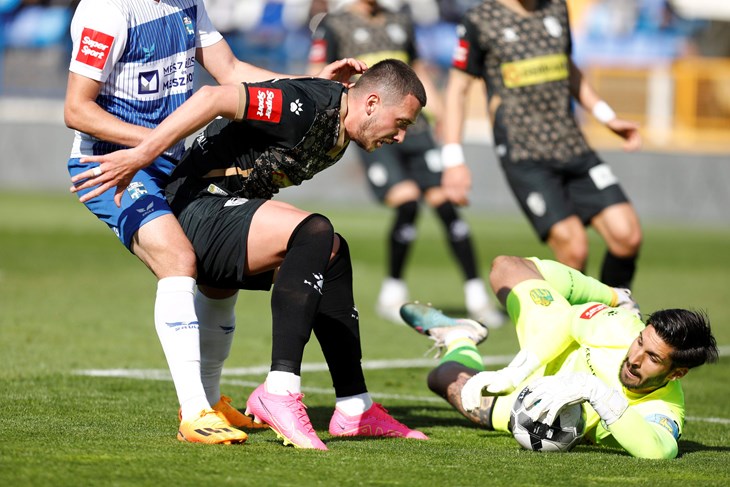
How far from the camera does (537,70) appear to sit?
8.66 m

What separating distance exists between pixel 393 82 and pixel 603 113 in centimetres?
369

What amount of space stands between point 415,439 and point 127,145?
5.98 ft

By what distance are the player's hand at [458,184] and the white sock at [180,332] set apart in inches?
142

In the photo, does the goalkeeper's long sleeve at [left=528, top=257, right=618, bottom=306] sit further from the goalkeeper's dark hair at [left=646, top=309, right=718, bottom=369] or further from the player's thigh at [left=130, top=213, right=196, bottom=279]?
the player's thigh at [left=130, top=213, right=196, bottom=279]

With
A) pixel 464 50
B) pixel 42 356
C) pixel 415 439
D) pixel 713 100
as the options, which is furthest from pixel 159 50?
pixel 713 100

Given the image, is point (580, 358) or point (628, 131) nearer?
point (580, 358)

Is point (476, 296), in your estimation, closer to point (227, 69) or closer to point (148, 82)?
point (227, 69)

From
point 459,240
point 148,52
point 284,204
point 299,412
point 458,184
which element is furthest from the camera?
point 459,240

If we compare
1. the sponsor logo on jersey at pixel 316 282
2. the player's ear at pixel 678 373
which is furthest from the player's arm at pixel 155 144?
the player's ear at pixel 678 373

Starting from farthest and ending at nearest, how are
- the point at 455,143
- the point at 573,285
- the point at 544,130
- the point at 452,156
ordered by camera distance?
1. the point at 455,143
2. the point at 452,156
3. the point at 544,130
4. the point at 573,285

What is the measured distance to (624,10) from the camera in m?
28.4

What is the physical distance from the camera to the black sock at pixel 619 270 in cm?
842

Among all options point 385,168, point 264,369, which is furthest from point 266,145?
point 385,168

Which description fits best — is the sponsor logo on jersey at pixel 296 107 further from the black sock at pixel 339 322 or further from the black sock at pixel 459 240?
the black sock at pixel 459 240
